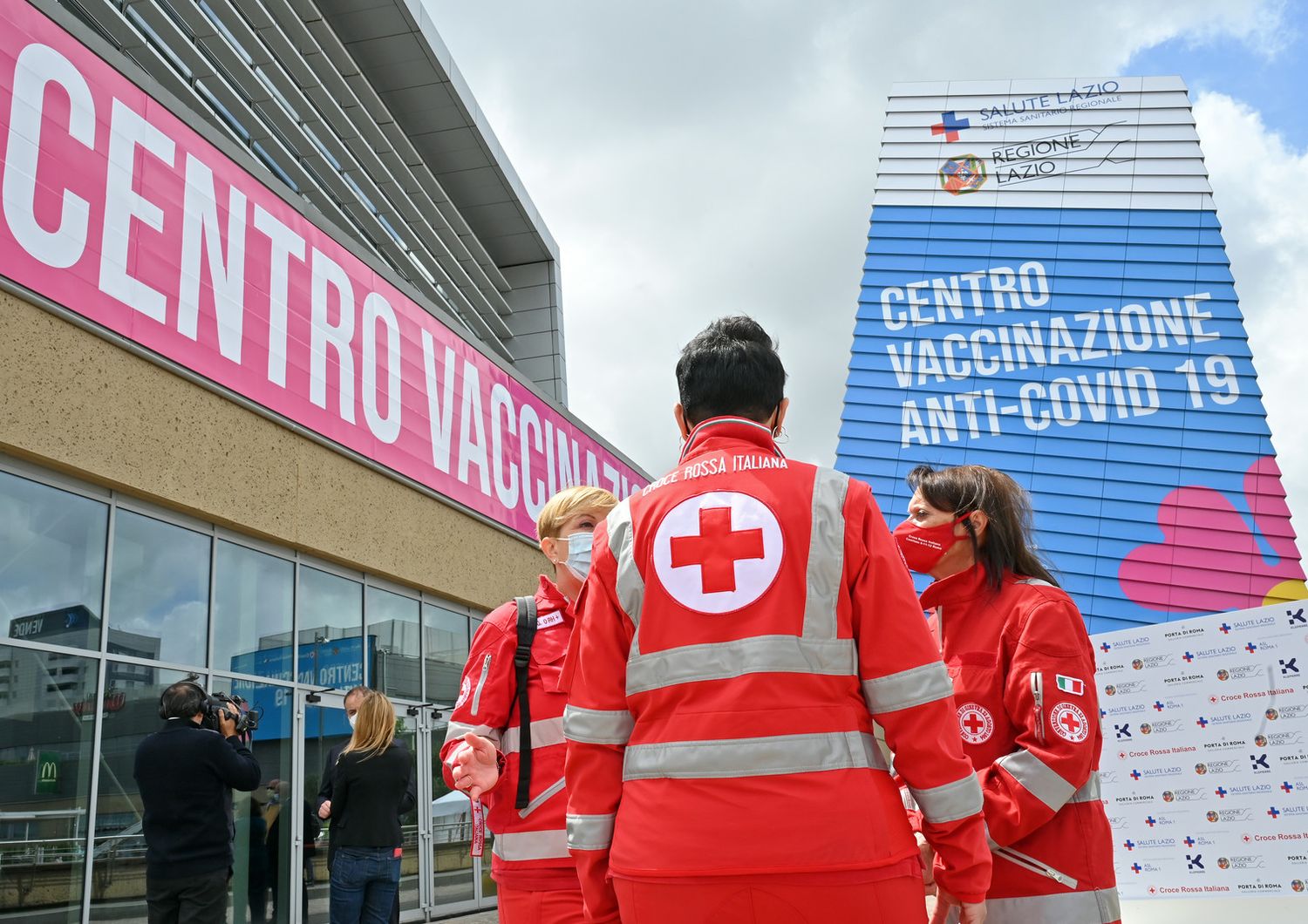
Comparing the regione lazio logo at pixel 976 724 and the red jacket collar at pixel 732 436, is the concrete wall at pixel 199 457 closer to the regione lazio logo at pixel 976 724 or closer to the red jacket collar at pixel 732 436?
the red jacket collar at pixel 732 436

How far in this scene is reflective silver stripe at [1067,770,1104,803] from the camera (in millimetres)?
2408

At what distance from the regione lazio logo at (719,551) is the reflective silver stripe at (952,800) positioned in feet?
1.51

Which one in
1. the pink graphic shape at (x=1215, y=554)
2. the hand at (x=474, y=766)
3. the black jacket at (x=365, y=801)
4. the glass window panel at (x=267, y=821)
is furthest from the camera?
the pink graphic shape at (x=1215, y=554)

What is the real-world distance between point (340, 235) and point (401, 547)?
10.4 feet

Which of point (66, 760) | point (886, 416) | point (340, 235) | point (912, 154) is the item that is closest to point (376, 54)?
point (340, 235)

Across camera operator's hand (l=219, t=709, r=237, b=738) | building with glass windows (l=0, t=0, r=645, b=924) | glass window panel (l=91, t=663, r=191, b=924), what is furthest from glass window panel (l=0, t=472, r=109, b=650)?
camera operator's hand (l=219, t=709, r=237, b=738)

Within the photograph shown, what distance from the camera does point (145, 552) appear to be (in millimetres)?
7805

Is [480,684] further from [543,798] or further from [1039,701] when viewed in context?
[1039,701]

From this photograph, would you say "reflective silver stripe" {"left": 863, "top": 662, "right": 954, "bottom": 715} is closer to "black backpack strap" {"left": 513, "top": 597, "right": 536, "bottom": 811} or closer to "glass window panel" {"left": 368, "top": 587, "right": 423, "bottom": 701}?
"black backpack strap" {"left": 513, "top": 597, "right": 536, "bottom": 811}

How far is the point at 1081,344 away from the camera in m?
13.6

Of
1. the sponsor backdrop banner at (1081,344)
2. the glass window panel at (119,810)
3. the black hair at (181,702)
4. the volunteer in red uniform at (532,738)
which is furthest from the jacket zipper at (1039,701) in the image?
the sponsor backdrop banner at (1081,344)

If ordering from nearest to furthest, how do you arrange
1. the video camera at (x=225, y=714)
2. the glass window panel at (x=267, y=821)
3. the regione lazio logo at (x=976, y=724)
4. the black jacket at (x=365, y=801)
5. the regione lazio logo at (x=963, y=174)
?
1. the regione lazio logo at (x=976, y=724)
2. the video camera at (x=225, y=714)
3. the black jacket at (x=365, y=801)
4. the glass window panel at (x=267, y=821)
5. the regione lazio logo at (x=963, y=174)

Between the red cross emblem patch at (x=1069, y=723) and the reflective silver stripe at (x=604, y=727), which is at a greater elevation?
the reflective silver stripe at (x=604, y=727)

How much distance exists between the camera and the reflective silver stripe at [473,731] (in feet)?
9.78
